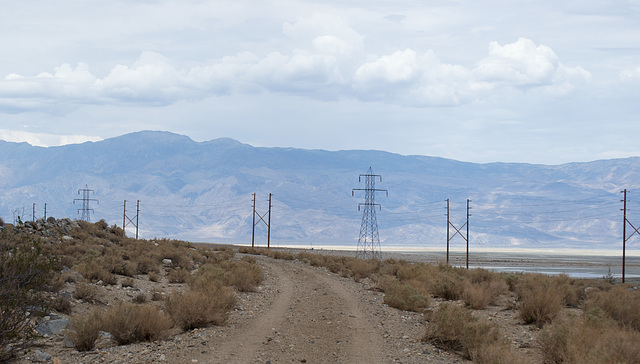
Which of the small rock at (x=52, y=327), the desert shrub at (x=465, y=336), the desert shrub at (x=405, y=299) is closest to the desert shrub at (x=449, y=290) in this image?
the desert shrub at (x=405, y=299)

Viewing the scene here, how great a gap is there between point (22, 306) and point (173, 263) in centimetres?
2249

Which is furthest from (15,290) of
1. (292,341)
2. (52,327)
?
(292,341)

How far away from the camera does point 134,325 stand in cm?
1536

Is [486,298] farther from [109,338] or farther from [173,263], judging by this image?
[173,263]

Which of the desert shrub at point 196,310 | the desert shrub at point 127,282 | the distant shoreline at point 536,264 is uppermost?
the desert shrub at point 196,310

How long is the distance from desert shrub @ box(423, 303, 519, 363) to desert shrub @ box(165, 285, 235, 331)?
5601mm

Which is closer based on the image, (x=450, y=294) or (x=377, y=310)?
(x=377, y=310)

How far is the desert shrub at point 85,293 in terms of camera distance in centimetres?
2092

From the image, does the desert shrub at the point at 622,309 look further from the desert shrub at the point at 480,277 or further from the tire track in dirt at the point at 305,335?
the desert shrub at the point at 480,277

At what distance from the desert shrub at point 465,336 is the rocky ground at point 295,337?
38 cm

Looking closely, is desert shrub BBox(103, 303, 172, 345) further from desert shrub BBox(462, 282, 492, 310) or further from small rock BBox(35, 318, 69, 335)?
desert shrub BBox(462, 282, 492, 310)

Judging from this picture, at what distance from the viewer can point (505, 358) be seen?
42.1 feet

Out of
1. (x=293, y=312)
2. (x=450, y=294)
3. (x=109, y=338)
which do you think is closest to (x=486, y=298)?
(x=450, y=294)

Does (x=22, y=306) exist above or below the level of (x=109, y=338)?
above
